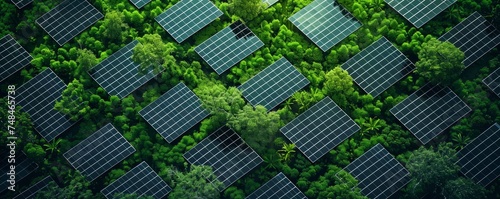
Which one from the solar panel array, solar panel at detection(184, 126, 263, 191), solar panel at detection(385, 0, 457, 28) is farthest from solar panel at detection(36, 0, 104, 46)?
solar panel at detection(385, 0, 457, 28)

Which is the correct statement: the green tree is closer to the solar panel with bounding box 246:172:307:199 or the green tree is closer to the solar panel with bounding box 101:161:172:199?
the solar panel with bounding box 246:172:307:199

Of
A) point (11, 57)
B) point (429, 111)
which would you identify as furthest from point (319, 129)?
point (11, 57)

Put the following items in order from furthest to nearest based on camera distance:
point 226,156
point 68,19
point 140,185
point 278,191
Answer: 1. point 68,19
2. point 226,156
3. point 140,185
4. point 278,191

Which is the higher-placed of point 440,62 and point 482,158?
point 440,62

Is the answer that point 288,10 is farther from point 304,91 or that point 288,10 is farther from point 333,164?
point 333,164

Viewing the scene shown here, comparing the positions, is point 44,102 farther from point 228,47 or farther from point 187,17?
point 228,47
